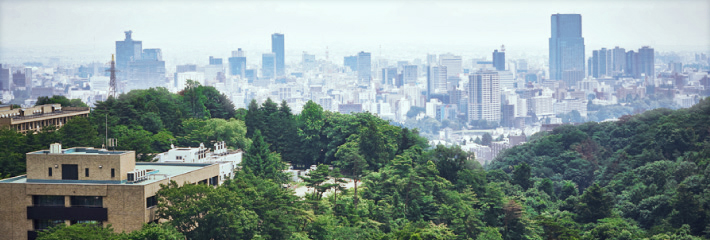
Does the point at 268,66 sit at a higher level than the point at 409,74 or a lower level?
higher

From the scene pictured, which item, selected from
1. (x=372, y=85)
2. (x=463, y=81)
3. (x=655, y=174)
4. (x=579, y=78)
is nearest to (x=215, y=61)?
(x=372, y=85)

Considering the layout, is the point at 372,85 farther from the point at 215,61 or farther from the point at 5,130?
the point at 5,130

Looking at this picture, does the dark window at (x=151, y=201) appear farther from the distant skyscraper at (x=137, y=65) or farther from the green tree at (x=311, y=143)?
the distant skyscraper at (x=137, y=65)

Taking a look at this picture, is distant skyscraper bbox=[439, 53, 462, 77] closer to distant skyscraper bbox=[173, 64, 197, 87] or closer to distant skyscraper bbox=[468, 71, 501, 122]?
distant skyscraper bbox=[468, 71, 501, 122]

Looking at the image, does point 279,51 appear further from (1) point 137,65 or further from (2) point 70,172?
(2) point 70,172

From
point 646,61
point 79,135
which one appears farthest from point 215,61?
point 79,135

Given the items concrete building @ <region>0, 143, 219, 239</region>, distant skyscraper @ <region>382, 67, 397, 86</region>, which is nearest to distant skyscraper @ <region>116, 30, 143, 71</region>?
distant skyscraper @ <region>382, 67, 397, 86</region>

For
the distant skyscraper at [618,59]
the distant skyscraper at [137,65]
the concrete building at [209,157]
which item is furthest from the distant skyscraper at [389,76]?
the concrete building at [209,157]
